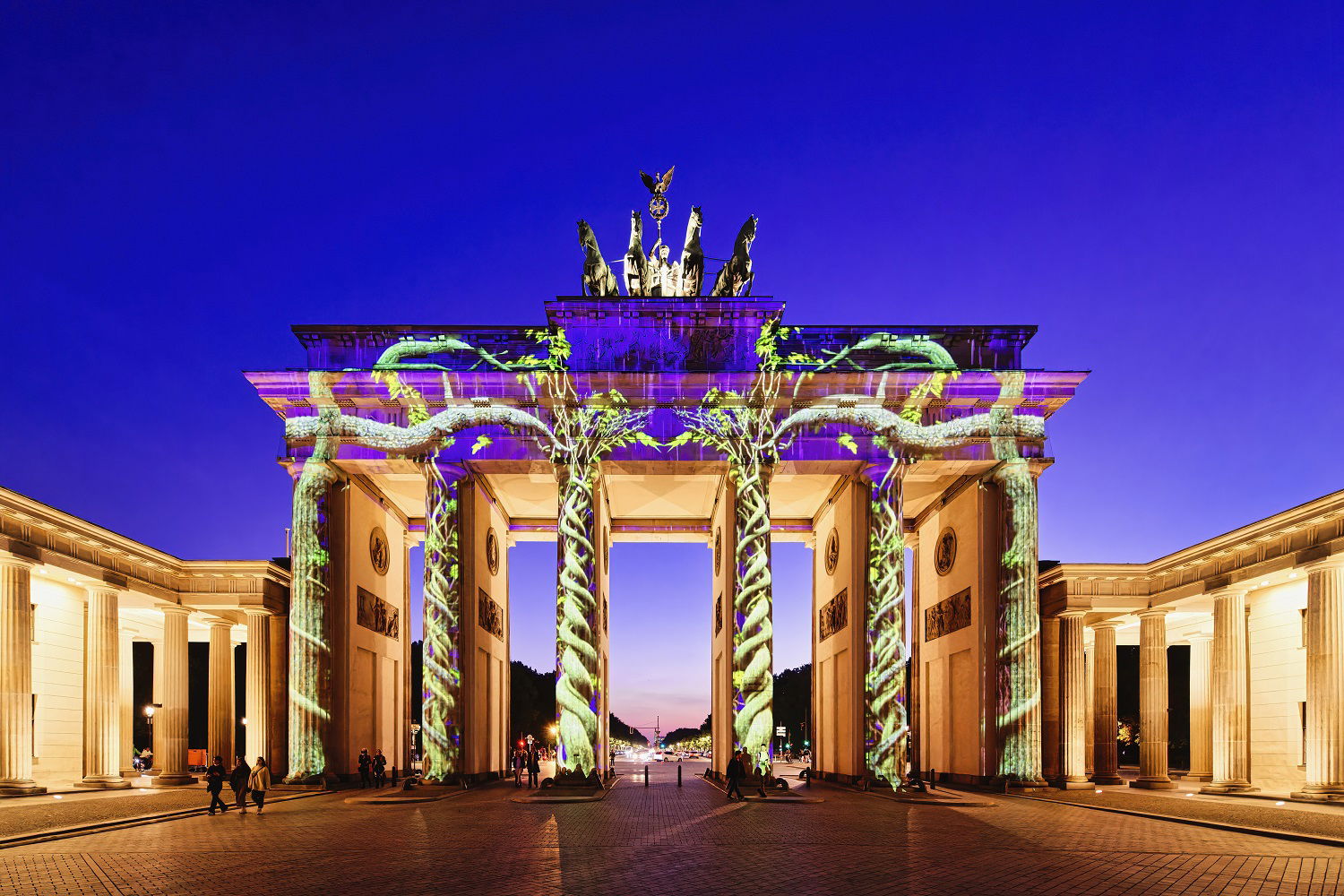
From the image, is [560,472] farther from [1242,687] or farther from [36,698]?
[1242,687]

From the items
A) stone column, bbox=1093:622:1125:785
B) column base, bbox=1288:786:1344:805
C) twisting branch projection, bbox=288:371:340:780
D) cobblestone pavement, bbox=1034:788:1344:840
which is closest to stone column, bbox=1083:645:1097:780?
stone column, bbox=1093:622:1125:785

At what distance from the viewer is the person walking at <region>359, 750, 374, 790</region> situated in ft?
112

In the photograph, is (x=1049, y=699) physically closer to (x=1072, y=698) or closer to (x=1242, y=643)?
(x=1072, y=698)

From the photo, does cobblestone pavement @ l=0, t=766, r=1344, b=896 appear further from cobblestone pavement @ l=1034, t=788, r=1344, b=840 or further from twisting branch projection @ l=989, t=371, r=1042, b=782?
twisting branch projection @ l=989, t=371, r=1042, b=782

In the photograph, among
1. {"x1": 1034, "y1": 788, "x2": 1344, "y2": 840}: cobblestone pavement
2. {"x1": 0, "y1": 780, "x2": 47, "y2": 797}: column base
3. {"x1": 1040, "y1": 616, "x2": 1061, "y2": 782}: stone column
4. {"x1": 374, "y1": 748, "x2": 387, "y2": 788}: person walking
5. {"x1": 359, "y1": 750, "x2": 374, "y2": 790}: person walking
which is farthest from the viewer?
{"x1": 374, "y1": 748, "x2": 387, "y2": 788}: person walking

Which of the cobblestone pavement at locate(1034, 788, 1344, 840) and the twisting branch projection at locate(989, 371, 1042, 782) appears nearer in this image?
the cobblestone pavement at locate(1034, 788, 1344, 840)

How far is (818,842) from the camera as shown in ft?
60.5

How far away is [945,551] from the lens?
3891cm

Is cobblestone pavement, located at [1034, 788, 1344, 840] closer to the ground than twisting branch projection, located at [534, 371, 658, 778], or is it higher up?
closer to the ground

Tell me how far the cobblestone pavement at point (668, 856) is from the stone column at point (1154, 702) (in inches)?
508

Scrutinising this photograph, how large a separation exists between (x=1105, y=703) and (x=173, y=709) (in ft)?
107

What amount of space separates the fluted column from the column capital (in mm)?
31231

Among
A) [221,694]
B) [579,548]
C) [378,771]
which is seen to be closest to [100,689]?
[221,694]

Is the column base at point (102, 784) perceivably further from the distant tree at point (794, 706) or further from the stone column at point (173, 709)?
the distant tree at point (794, 706)
